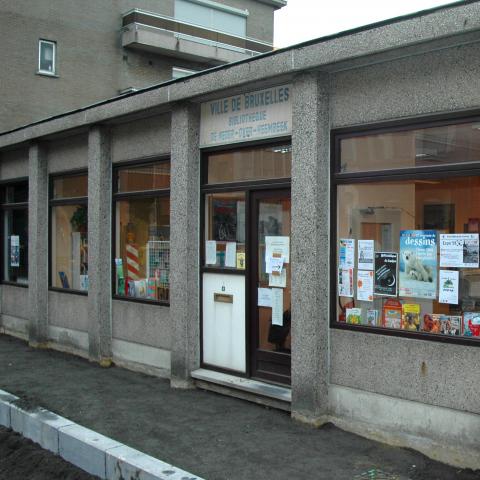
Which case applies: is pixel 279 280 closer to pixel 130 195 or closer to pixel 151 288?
pixel 151 288

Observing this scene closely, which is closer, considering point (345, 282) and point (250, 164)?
point (345, 282)

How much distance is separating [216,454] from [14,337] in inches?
293

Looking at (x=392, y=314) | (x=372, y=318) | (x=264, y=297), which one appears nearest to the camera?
(x=392, y=314)

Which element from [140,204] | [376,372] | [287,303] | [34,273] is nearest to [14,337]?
[34,273]

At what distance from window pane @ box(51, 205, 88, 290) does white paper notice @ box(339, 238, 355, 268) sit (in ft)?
17.2

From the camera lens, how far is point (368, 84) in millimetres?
5895

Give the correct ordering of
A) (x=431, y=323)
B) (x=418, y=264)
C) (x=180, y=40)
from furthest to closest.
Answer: (x=180, y=40) → (x=418, y=264) → (x=431, y=323)

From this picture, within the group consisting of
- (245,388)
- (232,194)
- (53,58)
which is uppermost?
(53,58)

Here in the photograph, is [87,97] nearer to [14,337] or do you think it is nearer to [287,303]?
[14,337]

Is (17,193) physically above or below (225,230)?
above

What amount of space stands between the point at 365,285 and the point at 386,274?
0.25 metres

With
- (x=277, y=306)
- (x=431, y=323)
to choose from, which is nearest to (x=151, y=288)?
(x=277, y=306)

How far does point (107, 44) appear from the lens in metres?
21.5

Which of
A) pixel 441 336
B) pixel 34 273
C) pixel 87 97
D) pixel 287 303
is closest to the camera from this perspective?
pixel 441 336
